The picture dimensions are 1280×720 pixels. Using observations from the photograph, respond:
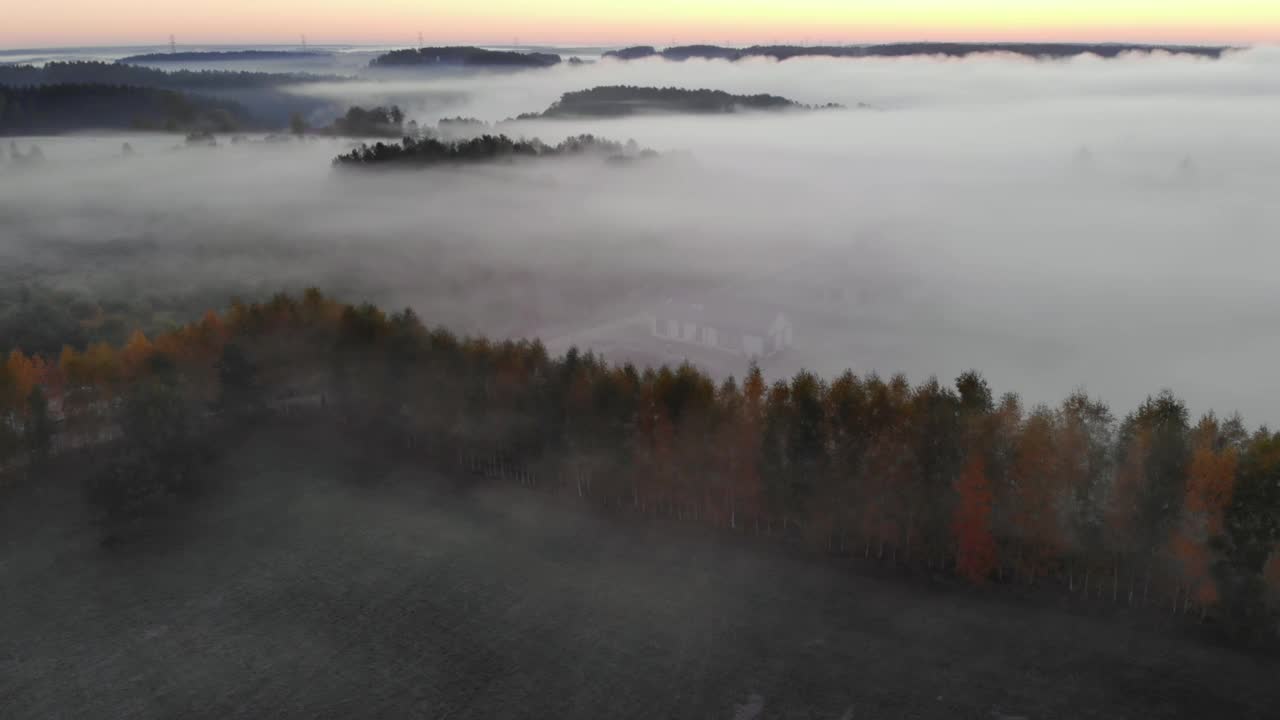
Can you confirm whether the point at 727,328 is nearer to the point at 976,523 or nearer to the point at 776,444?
the point at 776,444

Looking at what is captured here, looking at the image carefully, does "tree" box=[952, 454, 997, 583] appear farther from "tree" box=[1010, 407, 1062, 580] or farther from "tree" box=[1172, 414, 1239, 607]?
"tree" box=[1172, 414, 1239, 607]

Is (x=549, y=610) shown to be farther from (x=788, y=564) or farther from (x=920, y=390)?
(x=920, y=390)

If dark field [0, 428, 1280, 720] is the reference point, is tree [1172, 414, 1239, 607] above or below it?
above

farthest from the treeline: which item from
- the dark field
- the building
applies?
the building

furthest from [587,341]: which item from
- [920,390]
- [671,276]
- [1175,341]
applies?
[1175,341]

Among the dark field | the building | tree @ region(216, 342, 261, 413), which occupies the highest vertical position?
tree @ region(216, 342, 261, 413)
